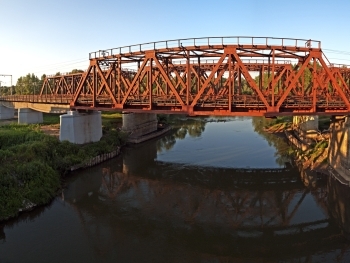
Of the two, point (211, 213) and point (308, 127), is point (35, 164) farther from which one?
point (308, 127)

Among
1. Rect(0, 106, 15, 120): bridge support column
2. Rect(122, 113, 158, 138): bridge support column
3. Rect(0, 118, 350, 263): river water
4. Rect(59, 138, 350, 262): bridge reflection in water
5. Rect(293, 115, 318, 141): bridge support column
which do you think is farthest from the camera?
Rect(0, 106, 15, 120): bridge support column

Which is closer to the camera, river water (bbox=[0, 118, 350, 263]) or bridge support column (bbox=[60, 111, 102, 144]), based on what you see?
river water (bbox=[0, 118, 350, 263])

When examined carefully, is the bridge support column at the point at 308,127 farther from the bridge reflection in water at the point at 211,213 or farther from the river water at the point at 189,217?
the bridge reflection in water at the point at 211,213

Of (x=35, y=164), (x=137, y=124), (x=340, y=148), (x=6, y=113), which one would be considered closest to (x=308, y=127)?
(x=340, y=148)

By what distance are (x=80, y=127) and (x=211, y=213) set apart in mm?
21615

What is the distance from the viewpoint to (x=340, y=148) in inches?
1164

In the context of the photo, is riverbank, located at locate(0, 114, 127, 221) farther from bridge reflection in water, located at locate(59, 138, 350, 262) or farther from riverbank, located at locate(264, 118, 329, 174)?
riverbank, located at locate(264, 118, 329, 174)

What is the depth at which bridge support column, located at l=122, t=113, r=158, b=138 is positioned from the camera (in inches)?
1971

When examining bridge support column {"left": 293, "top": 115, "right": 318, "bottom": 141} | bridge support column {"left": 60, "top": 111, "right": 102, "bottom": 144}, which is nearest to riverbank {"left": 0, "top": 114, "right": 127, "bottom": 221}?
bridge support column {"left": 60, "top": 111, "right": 102, "bottom": 144}

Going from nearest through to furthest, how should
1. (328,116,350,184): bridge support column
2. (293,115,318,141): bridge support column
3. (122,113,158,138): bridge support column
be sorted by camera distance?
(328,116,350,184): bridge support column, (293,115,318,141): bridge support column, (122,113,158,138): bridge support column

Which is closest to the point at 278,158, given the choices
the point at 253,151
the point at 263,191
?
the point at 253,151

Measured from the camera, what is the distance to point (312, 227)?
827 inches

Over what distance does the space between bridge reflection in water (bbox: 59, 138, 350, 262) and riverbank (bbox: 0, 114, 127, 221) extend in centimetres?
191

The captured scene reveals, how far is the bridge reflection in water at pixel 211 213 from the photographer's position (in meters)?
18.5
